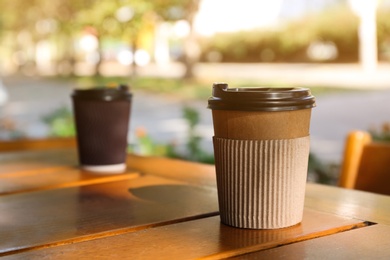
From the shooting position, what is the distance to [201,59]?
11.2 m

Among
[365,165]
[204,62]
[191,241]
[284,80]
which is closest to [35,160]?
[365,165]

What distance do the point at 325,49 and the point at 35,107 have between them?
438 cm

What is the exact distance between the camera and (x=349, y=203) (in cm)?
114

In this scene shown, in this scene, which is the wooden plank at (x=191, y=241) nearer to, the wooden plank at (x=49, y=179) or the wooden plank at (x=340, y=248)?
the wooden plank at (x=340, y=248)

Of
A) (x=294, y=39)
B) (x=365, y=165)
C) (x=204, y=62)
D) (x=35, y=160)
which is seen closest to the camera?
(x=365, y=165)

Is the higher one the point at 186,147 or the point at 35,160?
the point at 35,160

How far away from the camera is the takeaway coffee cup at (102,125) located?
1466mm

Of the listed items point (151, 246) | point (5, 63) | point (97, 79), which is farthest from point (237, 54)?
point (5, 63)

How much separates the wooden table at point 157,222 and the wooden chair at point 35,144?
25.6 inches

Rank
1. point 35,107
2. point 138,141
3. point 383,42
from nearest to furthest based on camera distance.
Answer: point 138,141, point 383,42, point 35,107

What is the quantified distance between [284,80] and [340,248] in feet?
26.2

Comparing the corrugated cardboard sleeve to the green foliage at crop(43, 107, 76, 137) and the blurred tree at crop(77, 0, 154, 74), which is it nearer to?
the green foliage at crop(43, 107, 76, 137)

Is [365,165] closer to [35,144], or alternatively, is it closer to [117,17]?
[35,144]

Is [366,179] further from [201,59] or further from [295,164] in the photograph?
[201,59]
